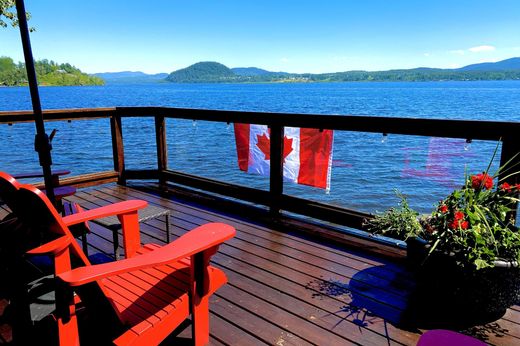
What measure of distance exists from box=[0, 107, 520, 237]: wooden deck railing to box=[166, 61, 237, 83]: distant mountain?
540 feet

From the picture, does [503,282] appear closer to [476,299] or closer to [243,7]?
[476,299]

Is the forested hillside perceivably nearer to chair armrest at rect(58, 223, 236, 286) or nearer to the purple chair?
chair armrest at rect(58, 223, 236, 286)

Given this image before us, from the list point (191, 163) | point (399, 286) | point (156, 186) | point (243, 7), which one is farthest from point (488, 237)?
point (243, 7)

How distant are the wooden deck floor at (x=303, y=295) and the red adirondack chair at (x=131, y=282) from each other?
0.39 metres

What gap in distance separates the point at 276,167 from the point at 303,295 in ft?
5.62

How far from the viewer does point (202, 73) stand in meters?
179

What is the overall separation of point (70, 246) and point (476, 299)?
2101mm

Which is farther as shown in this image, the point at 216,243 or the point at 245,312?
the point at 245,312

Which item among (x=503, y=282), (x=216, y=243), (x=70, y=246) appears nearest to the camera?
(x=70, y=246)

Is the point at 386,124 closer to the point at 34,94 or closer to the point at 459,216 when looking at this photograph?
the point at 459,216

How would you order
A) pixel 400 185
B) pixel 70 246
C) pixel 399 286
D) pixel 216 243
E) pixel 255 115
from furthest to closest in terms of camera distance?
pixel 400 185 < pixel 255 115 < pixel 399 286 < pixel 216 243 < pixel 70 246

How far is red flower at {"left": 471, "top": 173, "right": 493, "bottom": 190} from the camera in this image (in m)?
2.09

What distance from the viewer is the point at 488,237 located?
2045 mm

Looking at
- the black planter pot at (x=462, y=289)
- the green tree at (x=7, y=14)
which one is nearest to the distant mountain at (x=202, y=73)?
the green tree at (x=7, y=14)
